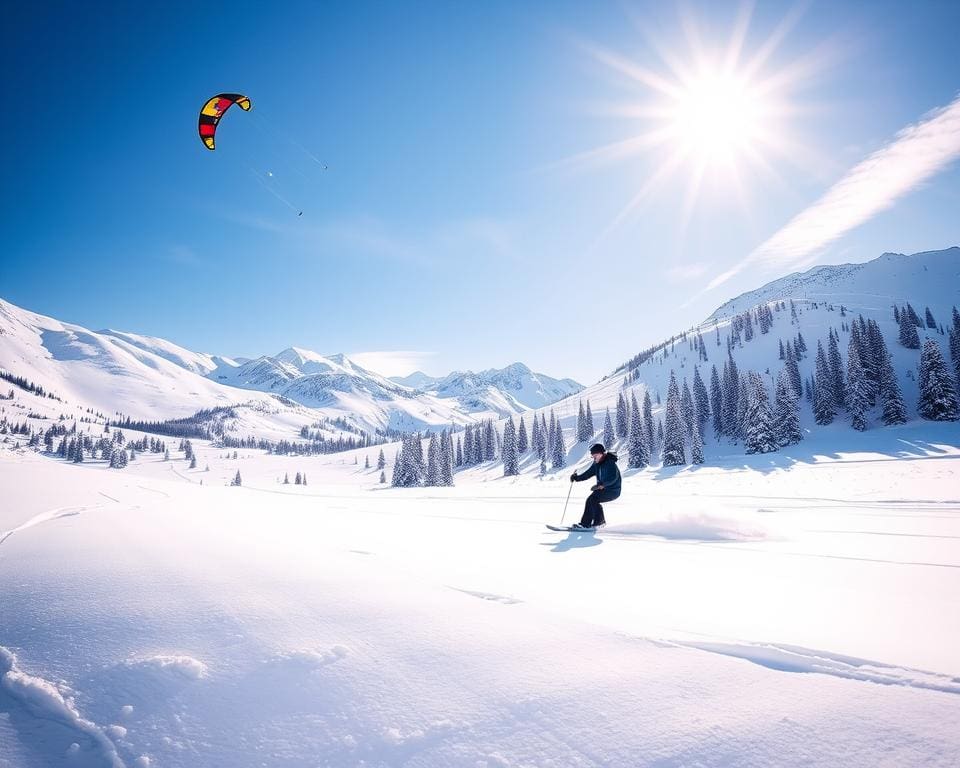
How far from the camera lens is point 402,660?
233cm

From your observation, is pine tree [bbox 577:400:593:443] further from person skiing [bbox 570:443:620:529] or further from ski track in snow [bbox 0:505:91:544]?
ski track in snow [bbox 0:505:91:544]

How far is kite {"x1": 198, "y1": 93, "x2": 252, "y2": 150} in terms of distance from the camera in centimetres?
1800

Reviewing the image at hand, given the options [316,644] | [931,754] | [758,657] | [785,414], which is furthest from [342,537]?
[785,414]

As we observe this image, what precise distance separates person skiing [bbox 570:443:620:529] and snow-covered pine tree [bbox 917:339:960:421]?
7106cm

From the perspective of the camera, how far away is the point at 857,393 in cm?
5850

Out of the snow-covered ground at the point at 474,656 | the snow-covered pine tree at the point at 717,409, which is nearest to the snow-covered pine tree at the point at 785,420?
the snow-covered pine tree at the point at 717,409

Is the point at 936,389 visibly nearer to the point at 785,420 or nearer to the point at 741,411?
the point at 785,420

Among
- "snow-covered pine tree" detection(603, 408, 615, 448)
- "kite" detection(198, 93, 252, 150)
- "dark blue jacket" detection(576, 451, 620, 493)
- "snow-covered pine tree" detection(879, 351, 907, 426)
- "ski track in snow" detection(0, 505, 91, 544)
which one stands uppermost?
"kite" detection(198, 93, 252, 150)

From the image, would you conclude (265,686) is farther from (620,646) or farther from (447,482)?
(447,482)

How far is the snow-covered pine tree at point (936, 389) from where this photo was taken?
5219 centimetres

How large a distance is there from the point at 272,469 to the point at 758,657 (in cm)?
16252

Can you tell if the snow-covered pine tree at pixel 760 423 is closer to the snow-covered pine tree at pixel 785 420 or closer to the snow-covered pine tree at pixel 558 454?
the snow-covered pine tree at pixel 785 420

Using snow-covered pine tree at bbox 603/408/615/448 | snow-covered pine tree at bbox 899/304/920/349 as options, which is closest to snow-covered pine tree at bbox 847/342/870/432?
snow-covered pine tree at bbox 603/408/615/448

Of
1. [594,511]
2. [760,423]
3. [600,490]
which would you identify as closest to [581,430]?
[760,423]
